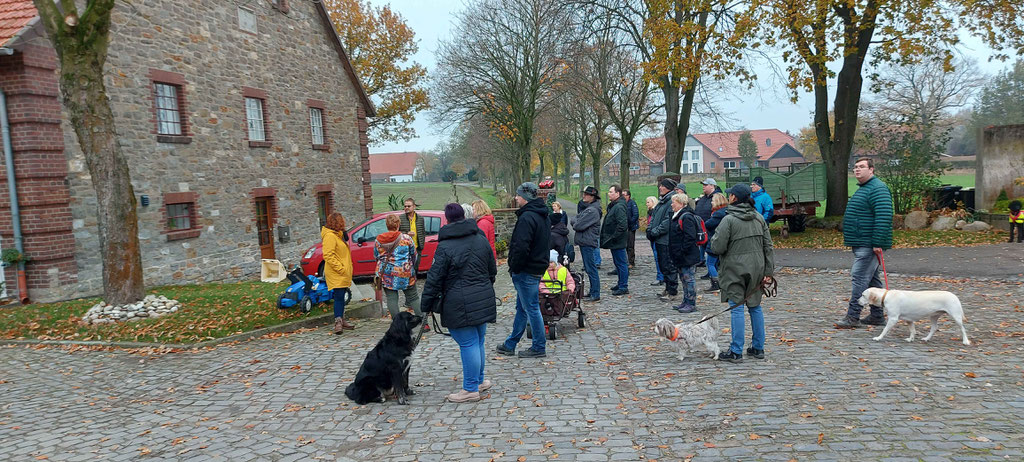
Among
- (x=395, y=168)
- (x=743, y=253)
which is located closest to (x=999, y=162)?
(x=743, y=253)

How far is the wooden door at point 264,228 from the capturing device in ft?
60.2

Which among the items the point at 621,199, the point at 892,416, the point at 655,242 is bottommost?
the point at 892,416

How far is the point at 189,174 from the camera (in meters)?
15.6

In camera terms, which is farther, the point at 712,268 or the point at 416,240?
the point at 712,268

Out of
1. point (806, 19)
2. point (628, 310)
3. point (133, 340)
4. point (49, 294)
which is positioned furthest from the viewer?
point (806, 19)

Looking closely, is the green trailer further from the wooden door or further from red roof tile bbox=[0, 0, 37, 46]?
red roof tile bbox=[0, 0, 37, 46]

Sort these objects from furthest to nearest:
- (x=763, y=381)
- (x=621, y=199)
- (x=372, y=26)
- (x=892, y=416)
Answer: (x=372, y=26) → (x=621, y=199) → (x=763, y=381) → (x=892, y=416)

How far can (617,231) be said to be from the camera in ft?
35.4

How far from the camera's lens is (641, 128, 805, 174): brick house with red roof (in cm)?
9450

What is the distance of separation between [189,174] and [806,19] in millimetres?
15922

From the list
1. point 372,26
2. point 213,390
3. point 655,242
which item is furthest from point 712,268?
point 372,26

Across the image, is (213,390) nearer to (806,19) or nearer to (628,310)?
(628,310)

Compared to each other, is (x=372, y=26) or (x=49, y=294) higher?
(x=372, y=26)

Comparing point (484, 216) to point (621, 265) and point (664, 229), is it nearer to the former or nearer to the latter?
point (664, 229)
